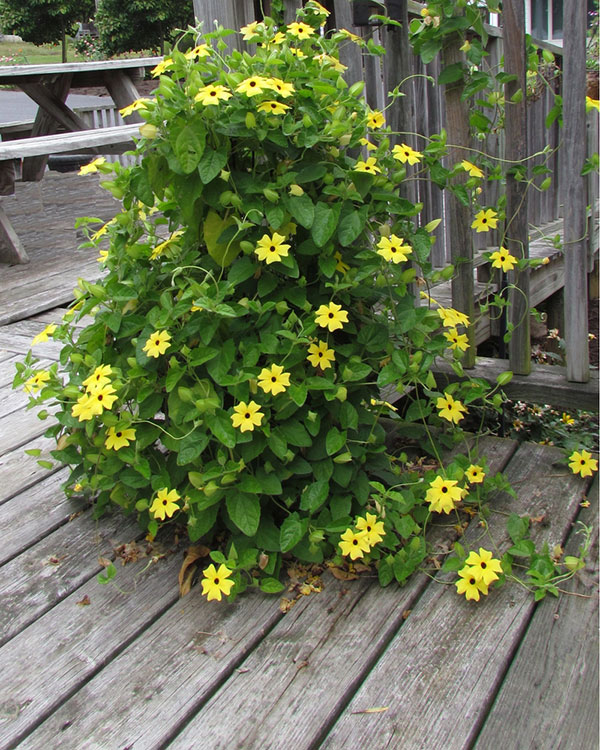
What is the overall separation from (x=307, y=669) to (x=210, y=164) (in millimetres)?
1007

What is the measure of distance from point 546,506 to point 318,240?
2.93 ft

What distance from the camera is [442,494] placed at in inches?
67.6

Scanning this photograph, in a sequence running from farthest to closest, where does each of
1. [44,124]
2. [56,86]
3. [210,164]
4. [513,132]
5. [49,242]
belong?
[44,124]
[56,86]
[49,242]
[513,132]
[210,164]

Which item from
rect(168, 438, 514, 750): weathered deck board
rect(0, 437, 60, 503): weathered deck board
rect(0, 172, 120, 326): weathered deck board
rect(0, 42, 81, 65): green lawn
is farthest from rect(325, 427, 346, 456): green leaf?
rect(0, 42, 81, 65): green lawn

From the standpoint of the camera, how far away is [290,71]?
1640mm

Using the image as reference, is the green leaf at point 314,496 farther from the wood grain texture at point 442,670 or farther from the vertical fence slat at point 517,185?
the vertical fence slat at point 517,185

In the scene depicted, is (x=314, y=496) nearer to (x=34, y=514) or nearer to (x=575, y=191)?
(x=34, y=514)

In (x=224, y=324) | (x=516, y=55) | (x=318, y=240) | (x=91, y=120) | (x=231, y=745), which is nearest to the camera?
(x=231, y=745)

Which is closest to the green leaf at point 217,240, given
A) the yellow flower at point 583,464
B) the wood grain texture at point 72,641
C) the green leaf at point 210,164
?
the green leaf at point 210,164

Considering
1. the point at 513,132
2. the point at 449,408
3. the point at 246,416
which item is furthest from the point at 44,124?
the point at 246,416

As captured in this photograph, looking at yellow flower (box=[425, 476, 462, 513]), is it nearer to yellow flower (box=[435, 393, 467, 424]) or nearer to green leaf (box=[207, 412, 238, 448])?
yellow flower (box=[435, 393, 467, 424])

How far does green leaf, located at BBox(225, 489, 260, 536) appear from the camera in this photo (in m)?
1.60

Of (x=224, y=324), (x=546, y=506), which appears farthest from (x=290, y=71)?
(x=546, y=506)

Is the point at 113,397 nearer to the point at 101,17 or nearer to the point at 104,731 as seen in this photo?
the point at 104,731
